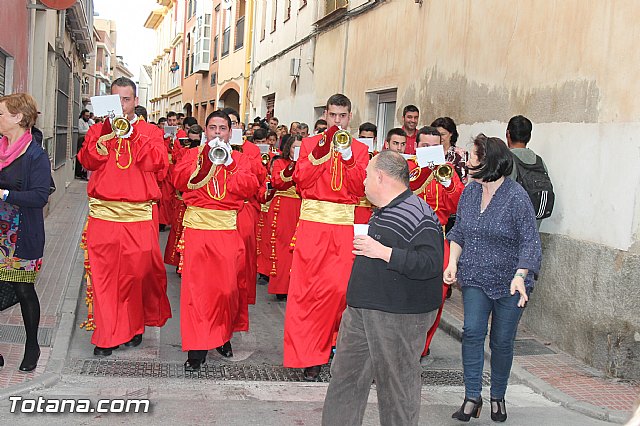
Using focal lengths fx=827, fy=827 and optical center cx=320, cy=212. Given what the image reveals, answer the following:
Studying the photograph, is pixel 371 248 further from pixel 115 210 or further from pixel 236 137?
pixel 236 137

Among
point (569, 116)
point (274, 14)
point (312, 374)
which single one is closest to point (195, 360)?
point (312, 374)

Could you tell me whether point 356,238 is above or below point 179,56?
below

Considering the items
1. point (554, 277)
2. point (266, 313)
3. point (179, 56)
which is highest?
point (179, 56)

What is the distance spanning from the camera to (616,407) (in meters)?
6.15

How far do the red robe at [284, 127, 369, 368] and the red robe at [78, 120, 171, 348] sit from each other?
128 centimetres

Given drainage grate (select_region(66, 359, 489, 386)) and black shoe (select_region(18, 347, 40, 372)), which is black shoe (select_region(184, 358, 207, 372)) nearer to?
drainage grate (select_region(66, 359, 489, 386))

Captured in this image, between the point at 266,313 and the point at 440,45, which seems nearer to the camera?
the point at 266,313

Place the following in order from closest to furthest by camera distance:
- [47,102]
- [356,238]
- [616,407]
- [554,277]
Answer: [356,238] → [616,407] → [554,277] → [47,102]

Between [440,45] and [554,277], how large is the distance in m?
4.99

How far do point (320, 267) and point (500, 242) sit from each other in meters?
1.56

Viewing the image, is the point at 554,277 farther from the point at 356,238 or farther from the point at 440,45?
the point at 440,45

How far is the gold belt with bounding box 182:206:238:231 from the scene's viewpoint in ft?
21.6

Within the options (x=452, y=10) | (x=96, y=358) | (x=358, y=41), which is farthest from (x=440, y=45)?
(x=96, y=358)

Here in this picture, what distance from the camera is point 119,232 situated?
21.9 ft
